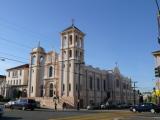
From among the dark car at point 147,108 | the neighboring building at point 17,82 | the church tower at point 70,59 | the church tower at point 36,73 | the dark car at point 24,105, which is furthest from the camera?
the neighboring building at point 17,82

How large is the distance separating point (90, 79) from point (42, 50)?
16593mm

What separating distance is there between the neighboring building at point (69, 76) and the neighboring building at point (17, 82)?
2547mm

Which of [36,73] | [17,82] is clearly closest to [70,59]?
[36,73]

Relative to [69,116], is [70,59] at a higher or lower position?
higher

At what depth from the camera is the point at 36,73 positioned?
253 feet

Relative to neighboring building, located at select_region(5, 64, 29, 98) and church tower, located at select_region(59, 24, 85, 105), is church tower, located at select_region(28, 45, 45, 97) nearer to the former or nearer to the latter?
neighboring building, located at select_region(5, 64, 29, 98)

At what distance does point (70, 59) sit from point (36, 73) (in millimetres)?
12550

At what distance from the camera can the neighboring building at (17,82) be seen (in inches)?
3305

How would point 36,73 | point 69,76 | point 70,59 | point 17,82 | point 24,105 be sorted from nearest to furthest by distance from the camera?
point 24,105, point 69,76, point 70,59, point 36,73, point 17,82

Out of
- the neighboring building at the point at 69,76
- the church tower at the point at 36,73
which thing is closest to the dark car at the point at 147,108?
the neighboring building at the point at 69,76

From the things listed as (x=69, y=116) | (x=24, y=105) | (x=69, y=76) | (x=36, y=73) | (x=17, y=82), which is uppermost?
(x=36, y=73)

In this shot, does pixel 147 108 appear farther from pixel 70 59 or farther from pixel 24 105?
pixel 70 59

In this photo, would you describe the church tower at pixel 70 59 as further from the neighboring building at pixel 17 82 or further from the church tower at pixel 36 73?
the neighboring building at pixel 17 82

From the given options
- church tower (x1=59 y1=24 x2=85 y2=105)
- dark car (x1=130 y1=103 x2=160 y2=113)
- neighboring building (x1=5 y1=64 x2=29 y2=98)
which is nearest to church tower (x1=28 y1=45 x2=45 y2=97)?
neighboring building (x1=5 y1=64 x2=29 y2=98)
